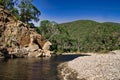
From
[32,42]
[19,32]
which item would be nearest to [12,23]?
[19,32]

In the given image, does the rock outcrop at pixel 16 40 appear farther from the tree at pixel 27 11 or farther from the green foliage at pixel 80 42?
the green foliage at pixel 80 42

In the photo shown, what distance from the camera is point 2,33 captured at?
91.8 m

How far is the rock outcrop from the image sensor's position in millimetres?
88562

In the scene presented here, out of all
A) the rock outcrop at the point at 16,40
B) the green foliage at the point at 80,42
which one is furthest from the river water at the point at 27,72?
the green foliage at the point at 80,42

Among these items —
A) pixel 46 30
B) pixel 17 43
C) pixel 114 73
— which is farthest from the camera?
pixel 46 30

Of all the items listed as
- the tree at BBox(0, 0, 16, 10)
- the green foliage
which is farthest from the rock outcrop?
the green foliage

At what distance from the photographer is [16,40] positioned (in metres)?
93.6

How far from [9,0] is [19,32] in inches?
889

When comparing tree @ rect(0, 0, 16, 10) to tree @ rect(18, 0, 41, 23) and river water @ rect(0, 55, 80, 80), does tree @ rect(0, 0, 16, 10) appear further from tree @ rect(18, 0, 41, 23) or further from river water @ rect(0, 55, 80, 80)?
river water @ rect(0, 55, 80, 80)

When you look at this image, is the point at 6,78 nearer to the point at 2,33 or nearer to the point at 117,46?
the point at 2,33

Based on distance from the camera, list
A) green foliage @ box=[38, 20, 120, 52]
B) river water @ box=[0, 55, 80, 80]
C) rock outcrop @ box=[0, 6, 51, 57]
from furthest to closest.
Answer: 1. green foliage @ box=[38, 20, 120, 52]
2. rock outcrop @ box=[0, 6, 51, 57]
3. river water @ box=[0, 55, 80, 80]

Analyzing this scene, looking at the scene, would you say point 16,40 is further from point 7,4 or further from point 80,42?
point 80,42

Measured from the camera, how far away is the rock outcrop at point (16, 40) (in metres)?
88.6

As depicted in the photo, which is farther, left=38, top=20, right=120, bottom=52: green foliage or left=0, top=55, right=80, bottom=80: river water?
left=38, top=20, right=120, bottom=52: green foliage
